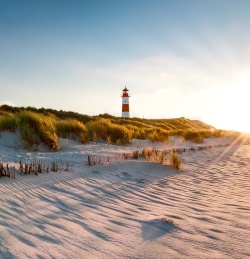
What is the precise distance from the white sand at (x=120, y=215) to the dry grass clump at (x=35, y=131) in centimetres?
360

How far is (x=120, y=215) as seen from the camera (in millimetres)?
3650

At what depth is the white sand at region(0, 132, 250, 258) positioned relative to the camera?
2682mm

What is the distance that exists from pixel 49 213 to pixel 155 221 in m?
1.31

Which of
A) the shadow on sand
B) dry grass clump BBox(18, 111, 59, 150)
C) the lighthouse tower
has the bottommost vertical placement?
the shadow on sand

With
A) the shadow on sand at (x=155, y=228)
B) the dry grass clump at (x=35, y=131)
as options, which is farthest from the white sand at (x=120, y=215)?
the dry grass clump at (x=35, y=131)

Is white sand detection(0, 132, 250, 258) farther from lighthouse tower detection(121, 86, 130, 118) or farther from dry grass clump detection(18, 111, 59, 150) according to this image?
lighthouse tower detection(121, 86, 130, 118)

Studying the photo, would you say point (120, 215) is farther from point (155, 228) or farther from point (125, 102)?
point (125, 102)

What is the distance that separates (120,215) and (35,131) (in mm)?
7468

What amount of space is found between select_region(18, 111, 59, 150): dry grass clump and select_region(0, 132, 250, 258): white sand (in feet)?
11.8

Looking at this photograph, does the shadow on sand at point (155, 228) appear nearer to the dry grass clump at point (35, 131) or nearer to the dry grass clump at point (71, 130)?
the dry grass clump at point (35, 131)

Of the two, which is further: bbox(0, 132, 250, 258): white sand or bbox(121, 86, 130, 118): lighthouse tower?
bbox(121, 86, 130, 118): lighthouse tower

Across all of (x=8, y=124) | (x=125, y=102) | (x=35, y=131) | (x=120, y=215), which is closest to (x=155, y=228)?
(x=120, y=215)

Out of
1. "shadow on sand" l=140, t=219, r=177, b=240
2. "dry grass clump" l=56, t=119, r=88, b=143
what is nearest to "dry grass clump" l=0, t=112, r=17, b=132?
"dry grass clump" l=56, t=119, r=88, b=143

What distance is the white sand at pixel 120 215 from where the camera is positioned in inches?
106
